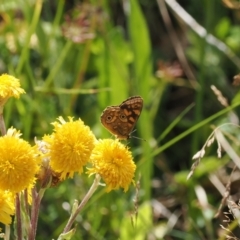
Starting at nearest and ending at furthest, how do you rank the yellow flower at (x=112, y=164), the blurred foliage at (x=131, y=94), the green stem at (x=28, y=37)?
the yellow flower at (x=112, y=164) → the green stem at (x=28, y=37) → the blurred foliage at (x=131, y=94)

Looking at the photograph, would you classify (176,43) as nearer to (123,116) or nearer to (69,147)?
(123,116)

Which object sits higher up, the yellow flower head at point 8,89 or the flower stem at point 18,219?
the yellow flower head at point 8,89

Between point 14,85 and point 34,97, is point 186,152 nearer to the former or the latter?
point 34,97

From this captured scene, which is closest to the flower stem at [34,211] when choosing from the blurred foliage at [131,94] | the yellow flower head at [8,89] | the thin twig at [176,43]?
the yellow flower head at [8,89]

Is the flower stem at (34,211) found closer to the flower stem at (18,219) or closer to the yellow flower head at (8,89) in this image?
the flower stem at (18,219)

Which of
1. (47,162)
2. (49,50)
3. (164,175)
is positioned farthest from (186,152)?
(47,162)

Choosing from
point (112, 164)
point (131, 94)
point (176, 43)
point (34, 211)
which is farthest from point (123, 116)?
point (176, 43)
